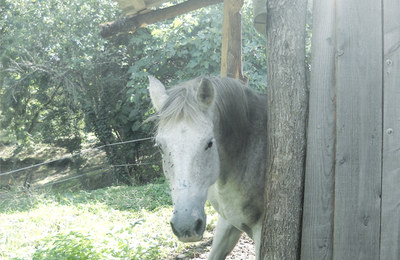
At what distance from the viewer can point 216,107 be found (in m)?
2.21

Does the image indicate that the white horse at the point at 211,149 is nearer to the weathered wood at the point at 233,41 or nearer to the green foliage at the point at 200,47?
the weathered wood at the point at 233,41

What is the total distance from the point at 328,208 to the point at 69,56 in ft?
37.5

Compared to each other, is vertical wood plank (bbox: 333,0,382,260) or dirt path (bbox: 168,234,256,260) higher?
vertical wood plank (bbox: 333,0,382,260)

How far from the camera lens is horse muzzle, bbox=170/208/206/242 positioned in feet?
5.57

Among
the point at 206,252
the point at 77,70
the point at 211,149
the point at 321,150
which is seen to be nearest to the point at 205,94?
the point at 211,149

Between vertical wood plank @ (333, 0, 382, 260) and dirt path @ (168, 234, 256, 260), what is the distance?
7.43 feet

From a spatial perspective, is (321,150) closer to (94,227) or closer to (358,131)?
(358,131)

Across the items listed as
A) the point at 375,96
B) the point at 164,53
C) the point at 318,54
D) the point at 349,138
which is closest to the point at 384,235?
the point at 349,138

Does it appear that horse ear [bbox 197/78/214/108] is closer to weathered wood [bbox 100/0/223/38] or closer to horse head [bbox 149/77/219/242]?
horse head [bbox 149/77/219/242]

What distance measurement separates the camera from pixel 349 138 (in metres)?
1.88

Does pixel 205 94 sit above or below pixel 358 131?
above

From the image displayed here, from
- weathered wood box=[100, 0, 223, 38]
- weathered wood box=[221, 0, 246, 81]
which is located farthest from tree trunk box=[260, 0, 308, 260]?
weathered wood box=[100, 0, 223, 38]

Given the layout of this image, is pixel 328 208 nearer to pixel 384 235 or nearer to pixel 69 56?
pixel 384 235

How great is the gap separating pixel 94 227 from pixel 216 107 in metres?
2.44
